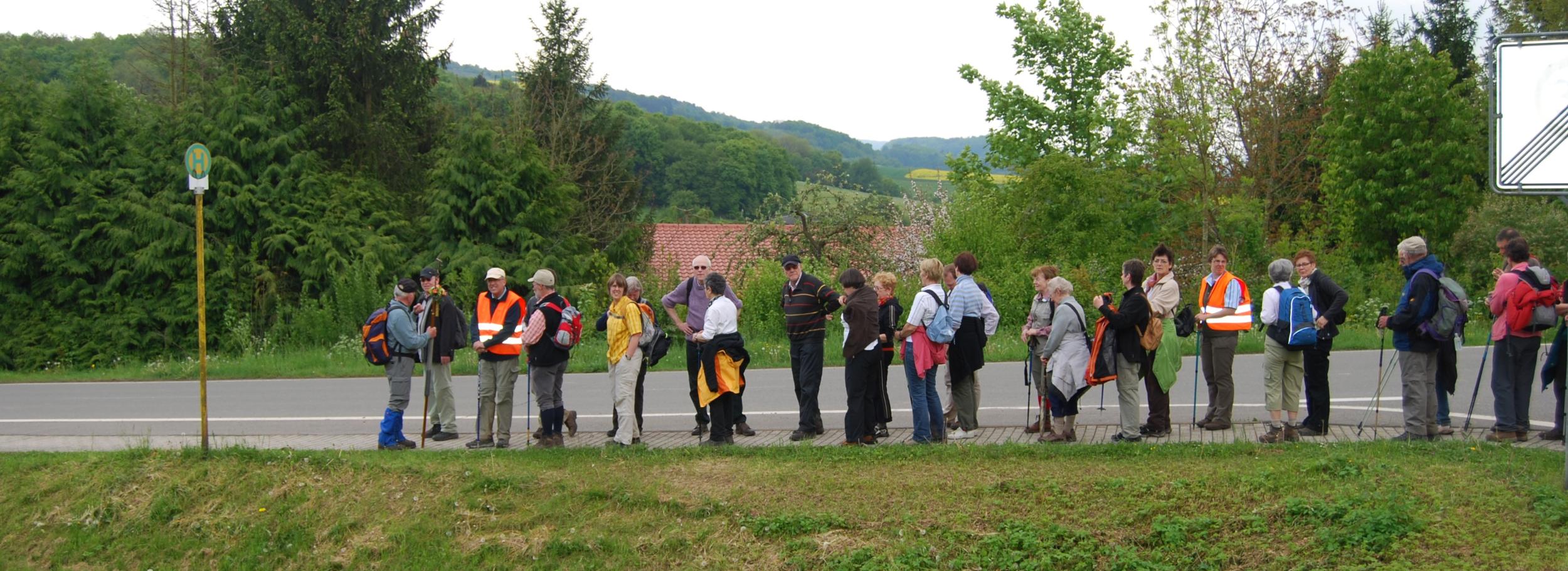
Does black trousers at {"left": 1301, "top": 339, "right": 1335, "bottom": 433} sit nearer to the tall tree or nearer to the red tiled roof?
the red tiled roof

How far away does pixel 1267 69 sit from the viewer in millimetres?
35969

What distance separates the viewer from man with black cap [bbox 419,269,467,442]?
1114 cm

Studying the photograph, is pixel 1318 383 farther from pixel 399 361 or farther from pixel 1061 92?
pixel 1061 92

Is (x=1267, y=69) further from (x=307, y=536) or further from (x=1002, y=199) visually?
(x=307, y=536)

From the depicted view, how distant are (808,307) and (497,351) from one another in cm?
285

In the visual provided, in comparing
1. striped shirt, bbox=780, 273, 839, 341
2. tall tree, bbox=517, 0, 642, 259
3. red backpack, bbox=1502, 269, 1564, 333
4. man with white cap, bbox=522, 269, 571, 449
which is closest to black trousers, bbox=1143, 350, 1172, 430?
red backpack, bbox=1502, 269, 1564, 333

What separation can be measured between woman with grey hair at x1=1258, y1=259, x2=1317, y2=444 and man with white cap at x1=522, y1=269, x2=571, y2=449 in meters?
6.01

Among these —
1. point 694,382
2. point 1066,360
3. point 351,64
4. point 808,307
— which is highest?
point 351,64

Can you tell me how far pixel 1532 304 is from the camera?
9.16 m

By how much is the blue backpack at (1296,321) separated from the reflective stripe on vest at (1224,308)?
50cm

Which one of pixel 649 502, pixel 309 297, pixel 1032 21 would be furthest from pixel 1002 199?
pixel 649 502

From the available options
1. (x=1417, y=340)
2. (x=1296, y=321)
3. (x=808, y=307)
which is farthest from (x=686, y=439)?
(x=1417, y=340)

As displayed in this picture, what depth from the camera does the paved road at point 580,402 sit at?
11.9 m

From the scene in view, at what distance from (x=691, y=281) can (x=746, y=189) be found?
51.8 m
